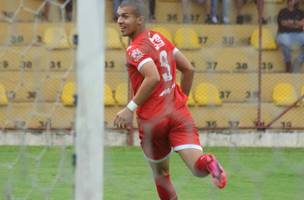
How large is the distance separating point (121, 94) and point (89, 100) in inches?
300

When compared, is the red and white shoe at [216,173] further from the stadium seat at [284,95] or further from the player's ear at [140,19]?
the stadium seat at [284,95]

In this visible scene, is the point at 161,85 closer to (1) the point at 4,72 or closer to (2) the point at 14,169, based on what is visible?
(2) the point at 14,169

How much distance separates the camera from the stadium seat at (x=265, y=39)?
1124 centimetres

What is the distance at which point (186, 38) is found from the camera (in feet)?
37.8

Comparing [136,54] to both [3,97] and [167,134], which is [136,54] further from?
[3,97]

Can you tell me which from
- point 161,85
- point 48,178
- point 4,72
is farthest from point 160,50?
point 4,72

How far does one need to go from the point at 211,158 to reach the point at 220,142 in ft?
16.6

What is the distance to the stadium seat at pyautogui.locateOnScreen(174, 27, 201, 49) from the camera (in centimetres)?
1136

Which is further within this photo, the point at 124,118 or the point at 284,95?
the point at 284,95

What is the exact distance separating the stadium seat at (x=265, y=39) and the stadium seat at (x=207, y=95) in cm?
73

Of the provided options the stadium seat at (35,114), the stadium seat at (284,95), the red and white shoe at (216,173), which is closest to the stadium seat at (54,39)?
the stadium seat at (35,114)

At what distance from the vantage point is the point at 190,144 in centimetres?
658

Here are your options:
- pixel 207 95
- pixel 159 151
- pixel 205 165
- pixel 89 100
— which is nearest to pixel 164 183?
pixel 159 151

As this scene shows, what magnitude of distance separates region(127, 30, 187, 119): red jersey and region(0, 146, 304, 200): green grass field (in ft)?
3.19
